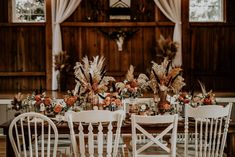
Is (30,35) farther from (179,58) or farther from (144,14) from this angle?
(179,58)

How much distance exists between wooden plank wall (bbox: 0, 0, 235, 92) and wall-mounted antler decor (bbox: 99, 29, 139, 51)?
7 centimetres

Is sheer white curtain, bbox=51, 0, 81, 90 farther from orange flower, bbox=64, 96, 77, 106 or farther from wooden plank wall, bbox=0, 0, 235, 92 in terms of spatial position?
orange flower, bbox=64, 96, 77, 106

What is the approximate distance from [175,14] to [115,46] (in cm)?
133

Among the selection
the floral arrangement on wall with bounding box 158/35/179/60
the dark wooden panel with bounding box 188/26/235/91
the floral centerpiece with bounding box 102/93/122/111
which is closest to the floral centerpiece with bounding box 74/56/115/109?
the floral centerpiece with bounding box 102/93/122/111

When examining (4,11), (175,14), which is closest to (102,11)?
(175,14)

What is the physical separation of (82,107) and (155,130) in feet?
3.08

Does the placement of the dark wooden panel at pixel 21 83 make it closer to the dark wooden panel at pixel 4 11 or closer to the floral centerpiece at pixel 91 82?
the dark wooden panel at pixel 4 11

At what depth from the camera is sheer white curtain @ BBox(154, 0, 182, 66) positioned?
8.60m

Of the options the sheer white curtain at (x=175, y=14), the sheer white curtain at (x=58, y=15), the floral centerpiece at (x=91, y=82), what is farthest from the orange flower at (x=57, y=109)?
the sheer white curtain at (x=175, y=14)

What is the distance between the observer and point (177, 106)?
463cm

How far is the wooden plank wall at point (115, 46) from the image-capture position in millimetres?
8805

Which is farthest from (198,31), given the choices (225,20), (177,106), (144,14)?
(177,106)

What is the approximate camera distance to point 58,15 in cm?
866

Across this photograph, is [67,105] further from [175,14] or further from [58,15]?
[175,14]
